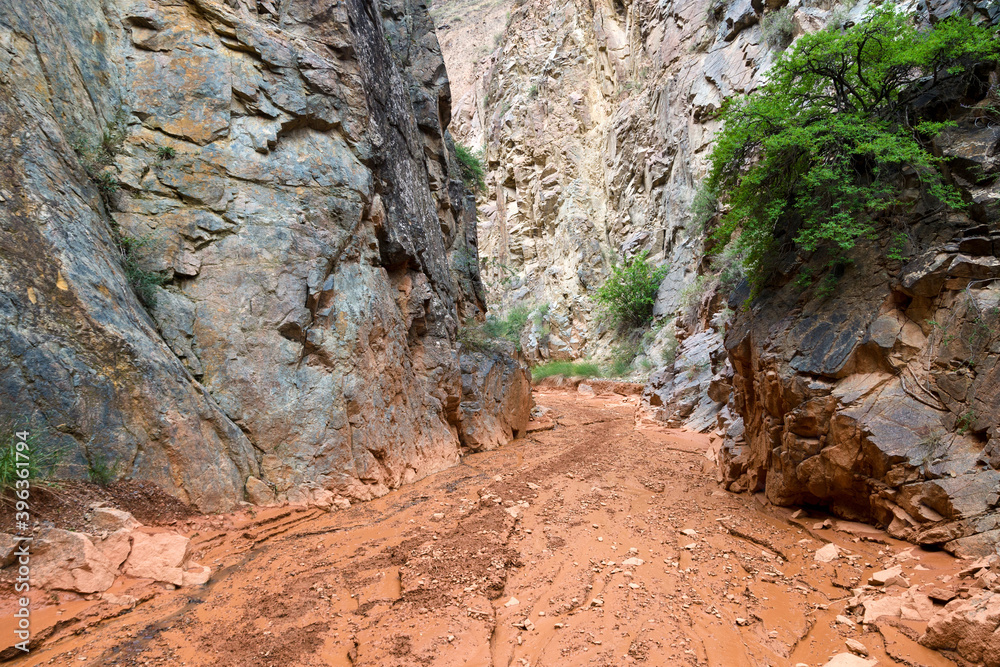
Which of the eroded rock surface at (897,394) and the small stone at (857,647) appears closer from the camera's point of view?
the small stone at (857,647)

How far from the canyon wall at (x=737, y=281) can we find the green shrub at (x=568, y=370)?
207 cm

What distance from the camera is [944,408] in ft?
14.2

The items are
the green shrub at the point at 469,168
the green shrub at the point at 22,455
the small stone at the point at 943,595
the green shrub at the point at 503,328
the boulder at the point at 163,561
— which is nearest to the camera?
the small stone at the point at 943,595

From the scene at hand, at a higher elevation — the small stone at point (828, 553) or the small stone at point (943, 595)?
the small stone at point (943, 595)

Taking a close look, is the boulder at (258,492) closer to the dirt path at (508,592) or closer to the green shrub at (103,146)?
the dirt path at (508,592)

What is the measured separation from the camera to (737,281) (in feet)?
32.6

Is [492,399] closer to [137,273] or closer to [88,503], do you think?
[137,273]

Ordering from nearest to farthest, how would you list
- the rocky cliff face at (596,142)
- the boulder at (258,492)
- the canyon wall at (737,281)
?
the canyon wall at (737,281) → the boulder at (258,492) → the rocky cliff face at (596,142)

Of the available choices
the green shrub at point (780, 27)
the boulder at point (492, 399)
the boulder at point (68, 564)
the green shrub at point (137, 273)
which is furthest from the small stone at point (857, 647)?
the green shrub at point (780, 27)

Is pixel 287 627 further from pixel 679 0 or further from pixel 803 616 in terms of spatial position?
pixel 679 0

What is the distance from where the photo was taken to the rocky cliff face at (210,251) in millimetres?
4668

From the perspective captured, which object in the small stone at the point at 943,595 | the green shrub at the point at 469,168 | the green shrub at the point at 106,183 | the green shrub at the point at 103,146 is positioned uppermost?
the green shrub at the point at 469,168

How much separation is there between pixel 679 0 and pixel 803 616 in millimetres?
27177

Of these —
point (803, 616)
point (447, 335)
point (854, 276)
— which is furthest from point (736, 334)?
point (447, 335)
